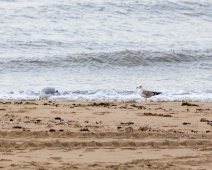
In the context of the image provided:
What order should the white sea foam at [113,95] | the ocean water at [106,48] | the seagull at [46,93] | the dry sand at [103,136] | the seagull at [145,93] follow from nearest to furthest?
the dry sand at [103,136] < the seagull at [46,93] < the seagull at [145,93] < the white sea foam at [113,95] < the ocean water at [106,48]

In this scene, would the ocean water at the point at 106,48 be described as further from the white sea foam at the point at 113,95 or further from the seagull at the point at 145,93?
the seagull at the point at 145,93

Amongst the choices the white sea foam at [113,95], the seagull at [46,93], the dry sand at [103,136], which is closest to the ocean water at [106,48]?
the white sea foam at [113,95]

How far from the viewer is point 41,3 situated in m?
23.0

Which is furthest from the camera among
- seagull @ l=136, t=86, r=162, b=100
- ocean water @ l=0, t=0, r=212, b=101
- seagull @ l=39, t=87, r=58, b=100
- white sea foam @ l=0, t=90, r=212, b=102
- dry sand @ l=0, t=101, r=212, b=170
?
ocean water @ l=0, t=0, r=212, b=101

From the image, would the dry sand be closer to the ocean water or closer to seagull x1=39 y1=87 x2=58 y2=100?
seagull x1=39 y1=87 x2=58 y2=100

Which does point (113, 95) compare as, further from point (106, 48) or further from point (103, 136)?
point (106, 48)

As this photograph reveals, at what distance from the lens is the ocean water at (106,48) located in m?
13.1

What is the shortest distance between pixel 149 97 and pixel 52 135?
443cm

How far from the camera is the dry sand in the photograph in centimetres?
632

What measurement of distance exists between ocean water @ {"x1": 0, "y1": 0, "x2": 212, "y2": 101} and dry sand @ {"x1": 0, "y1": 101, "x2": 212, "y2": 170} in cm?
230

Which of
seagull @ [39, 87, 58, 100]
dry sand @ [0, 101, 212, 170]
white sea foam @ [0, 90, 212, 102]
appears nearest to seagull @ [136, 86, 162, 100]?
white sea foam @ [0, 90, 212, 102]

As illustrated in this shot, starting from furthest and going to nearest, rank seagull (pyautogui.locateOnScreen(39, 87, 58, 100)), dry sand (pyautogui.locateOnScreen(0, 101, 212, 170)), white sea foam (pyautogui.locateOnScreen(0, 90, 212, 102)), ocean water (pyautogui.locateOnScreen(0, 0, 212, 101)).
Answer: ocean water (pyautogui.locateOnScreen(0, 0, 212, 101)) → white sea foam (pyautogui.locateOnScreen(0, 90, 212, 102)) → seagull (pyautogui.locateOnScreen(39, 87, 58, 100)) → dry sand (pyautogui.locateOnScreen(0, 101, 212, 170))

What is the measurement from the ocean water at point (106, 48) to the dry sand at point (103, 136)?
2.30 meters

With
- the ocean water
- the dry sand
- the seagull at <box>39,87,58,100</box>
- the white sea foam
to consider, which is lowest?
the ocean water
